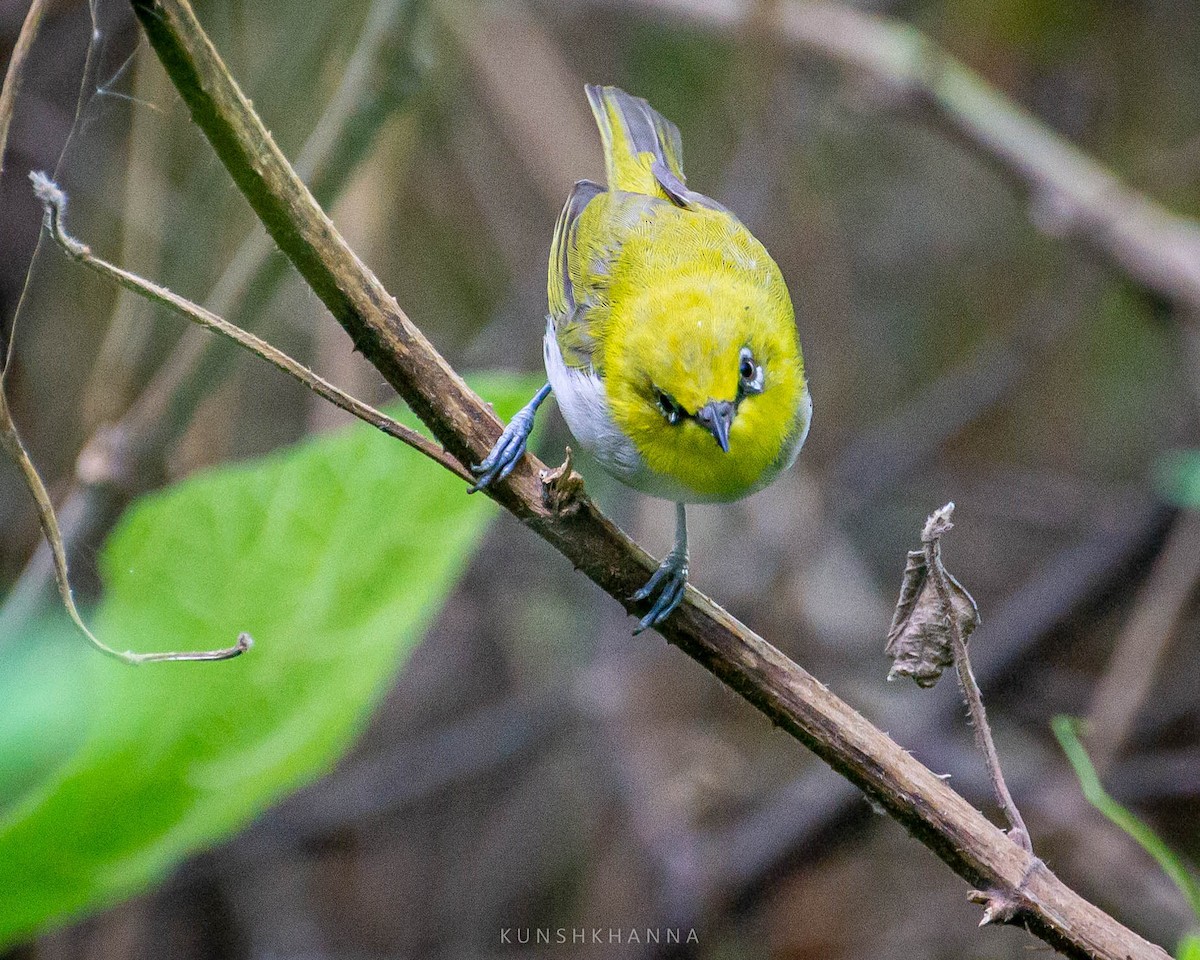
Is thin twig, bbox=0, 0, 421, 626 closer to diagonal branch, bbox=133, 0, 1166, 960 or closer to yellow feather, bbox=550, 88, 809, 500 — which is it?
yellow feather, bbox=550, 88, 809, 500

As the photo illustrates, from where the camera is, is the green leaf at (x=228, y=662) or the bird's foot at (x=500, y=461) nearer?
the bird's foot at (x=500, y=461)

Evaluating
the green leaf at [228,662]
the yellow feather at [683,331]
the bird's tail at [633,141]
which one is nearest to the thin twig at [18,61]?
the green leaf at [228,662]

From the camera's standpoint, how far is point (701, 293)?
228cm

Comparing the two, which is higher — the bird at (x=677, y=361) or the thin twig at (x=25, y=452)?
the bird at (x=677, y=361)

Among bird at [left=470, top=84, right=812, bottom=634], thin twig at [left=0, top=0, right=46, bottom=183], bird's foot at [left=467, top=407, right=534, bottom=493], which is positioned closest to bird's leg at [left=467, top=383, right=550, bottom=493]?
bird's foot at [left=467, top=407, right=534, bottom=493]

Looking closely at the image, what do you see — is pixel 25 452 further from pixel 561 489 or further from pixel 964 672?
pixel 964 672

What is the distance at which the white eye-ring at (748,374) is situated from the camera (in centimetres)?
217

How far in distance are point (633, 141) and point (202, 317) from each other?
1.89 metres

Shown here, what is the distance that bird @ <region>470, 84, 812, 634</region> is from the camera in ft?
7.04

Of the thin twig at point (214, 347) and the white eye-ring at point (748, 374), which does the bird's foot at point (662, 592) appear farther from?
the thin twig at point (214, 347)

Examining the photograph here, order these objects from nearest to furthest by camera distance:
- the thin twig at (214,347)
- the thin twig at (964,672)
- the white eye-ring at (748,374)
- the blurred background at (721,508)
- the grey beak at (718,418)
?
1. the thin twig at (964,672)
2. the grey beak at (718,418)
3. the white eye-ring at (748,374)
4. the thin twig at (214,347)
5. the blurred background at (721,508)

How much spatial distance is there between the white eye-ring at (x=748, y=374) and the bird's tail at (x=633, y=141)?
37.6 inches

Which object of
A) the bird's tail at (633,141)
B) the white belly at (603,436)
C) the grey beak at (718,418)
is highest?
the bird's tail at (633,141)

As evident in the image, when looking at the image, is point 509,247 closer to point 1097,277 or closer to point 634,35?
point 634,35
